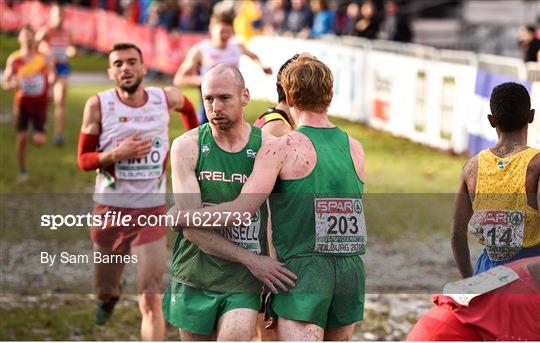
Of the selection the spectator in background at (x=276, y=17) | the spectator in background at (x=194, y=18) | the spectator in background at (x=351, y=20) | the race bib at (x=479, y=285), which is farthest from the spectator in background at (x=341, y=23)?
the race bib at (x=479, y=285)

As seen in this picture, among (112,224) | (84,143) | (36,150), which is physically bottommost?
(36,150)

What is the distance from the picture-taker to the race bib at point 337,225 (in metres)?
6.09

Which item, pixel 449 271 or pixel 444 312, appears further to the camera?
pixel 449 271

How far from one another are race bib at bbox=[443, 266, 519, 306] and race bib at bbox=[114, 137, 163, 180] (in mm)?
3921

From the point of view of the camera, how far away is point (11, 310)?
34.1 ft

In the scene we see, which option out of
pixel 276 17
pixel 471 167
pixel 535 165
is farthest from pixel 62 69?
pixel 535 165

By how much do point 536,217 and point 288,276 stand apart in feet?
4.05

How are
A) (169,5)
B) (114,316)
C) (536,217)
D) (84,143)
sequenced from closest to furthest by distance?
1. (536,217)
2. (84,143)
3. (114,316)
4. (169,5)

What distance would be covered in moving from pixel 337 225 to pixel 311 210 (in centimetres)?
15

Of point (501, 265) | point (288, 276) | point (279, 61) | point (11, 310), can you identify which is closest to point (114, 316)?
point (11, 310)

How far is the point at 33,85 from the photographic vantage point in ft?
59.3

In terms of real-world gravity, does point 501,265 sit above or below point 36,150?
above

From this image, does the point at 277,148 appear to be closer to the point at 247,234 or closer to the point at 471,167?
the point at 247,234

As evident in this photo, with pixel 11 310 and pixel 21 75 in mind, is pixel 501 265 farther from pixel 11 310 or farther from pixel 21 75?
pixel 21 75
